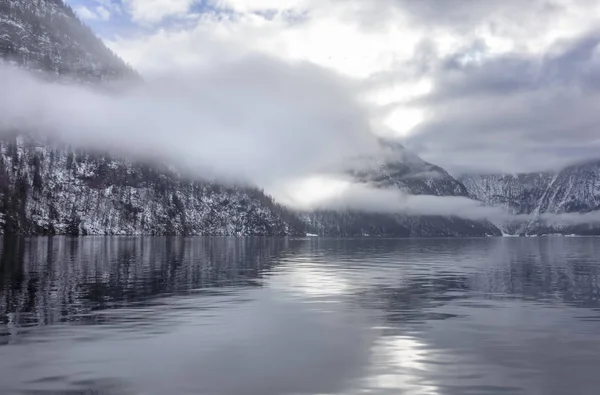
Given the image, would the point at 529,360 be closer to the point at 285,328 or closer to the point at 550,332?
the point at 550,332

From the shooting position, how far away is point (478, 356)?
99.9 feet

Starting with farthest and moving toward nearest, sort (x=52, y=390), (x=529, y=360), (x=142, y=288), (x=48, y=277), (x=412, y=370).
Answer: (x=48, y=277) < (x=142, y=288) < (x=529, y=360) < (x=412, y=370) < (x=52, y=390)

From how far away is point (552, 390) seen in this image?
24156 millimetres

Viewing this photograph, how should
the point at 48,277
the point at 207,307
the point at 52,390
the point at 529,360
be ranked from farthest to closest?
the point at 48,277 < the point at 207,307 < the point at 529,360 < the point at 52,390

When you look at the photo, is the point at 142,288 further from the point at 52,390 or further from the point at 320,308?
the point at 52,390

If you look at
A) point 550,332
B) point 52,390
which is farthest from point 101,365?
point 550,332

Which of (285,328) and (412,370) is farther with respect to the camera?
(285,328)

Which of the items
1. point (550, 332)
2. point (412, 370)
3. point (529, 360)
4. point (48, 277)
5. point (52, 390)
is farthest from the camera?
point (48, 277)

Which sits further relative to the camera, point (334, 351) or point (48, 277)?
point (48, 277)

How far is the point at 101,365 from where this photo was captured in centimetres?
2800

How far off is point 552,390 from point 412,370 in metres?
7.05

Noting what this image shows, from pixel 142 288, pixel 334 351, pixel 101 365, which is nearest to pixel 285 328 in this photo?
pixel 334 351

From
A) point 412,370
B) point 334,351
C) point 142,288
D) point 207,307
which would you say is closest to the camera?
point 412,370

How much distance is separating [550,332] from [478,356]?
11.4 meters
